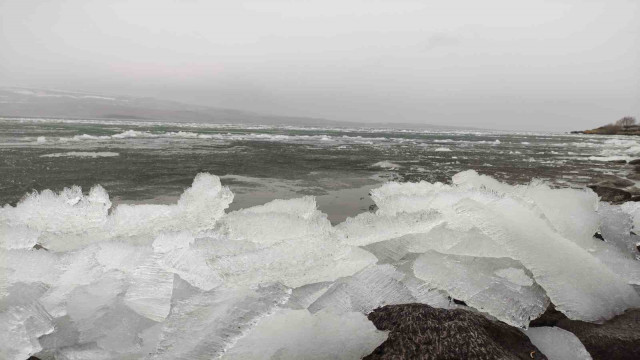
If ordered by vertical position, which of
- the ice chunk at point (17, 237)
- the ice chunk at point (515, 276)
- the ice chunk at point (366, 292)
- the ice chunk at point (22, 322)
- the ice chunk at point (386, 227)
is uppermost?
the ice chunk at point (386, 227)

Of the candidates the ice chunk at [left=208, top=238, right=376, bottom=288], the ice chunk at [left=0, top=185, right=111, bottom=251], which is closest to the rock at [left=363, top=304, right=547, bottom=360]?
the ice chunk at [left=208, top=238, right=376, bottom=288]

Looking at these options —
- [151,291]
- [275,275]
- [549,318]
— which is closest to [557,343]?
[549,318]

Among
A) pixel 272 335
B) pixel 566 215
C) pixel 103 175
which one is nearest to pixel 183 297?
pixel 272 335

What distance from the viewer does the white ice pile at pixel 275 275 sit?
1377mm

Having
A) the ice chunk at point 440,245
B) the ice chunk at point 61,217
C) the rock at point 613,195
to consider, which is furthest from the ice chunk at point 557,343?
the rock at point 613,195

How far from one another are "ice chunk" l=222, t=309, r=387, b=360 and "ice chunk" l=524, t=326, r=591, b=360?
2.35 ft

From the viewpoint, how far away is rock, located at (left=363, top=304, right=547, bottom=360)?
4.17 ft

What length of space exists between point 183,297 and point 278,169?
8307 mm

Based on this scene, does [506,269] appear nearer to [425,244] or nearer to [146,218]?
[425,244]

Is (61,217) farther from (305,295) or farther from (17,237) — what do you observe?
(305,295)

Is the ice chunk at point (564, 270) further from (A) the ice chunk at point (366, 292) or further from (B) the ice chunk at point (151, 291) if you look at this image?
(B) the ice chunk at point (151, 291)

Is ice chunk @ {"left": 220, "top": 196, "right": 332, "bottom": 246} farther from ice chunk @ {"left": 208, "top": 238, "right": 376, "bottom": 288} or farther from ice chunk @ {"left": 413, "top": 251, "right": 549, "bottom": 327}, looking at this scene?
ice chunk @ {"left": 413, "top": 251, "right": 549, "bottom": 327}

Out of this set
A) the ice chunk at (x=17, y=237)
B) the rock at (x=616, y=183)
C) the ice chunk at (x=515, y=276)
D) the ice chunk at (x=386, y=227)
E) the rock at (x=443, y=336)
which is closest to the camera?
the rock at (x=443, y=336)

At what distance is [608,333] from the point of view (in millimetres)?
1536
